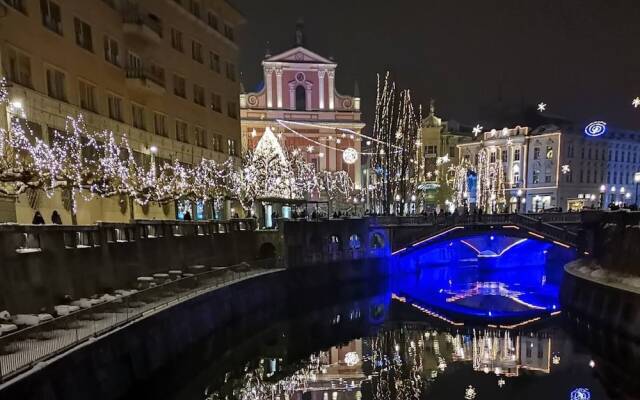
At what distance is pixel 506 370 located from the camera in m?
26.9

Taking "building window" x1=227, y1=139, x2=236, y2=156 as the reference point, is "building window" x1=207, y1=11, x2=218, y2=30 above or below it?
above

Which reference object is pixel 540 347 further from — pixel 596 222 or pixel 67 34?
pixel 67 34

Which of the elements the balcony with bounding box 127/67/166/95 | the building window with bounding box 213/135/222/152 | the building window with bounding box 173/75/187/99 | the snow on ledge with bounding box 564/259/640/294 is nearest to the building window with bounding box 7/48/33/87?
the balcony with bounding box 127/67/166/95

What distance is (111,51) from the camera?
3459 centimetres

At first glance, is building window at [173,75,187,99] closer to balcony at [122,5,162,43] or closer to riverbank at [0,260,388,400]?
balcony at [122,5,162,43]

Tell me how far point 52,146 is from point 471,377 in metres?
29.4

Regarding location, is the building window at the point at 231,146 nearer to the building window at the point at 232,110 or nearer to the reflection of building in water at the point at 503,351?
the building window at the point at 232,110

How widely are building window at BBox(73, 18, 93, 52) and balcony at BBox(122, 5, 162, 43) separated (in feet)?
13.1

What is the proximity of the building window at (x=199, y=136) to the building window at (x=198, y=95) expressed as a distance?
2.65m

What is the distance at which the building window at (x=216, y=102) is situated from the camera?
156 ft

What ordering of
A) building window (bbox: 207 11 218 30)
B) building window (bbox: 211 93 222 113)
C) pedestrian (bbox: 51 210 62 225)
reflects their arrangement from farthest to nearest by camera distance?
1. building window (bbox: 211 93 222 113)
2. building window (bbox: 207 11 218 30)
3. pedestrian (bbox: 51 210 62 225)

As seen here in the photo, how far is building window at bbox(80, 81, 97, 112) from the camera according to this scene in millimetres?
31333

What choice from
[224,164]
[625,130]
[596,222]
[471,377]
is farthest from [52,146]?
[625,130]

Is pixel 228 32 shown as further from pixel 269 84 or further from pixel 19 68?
pixel 19 68
